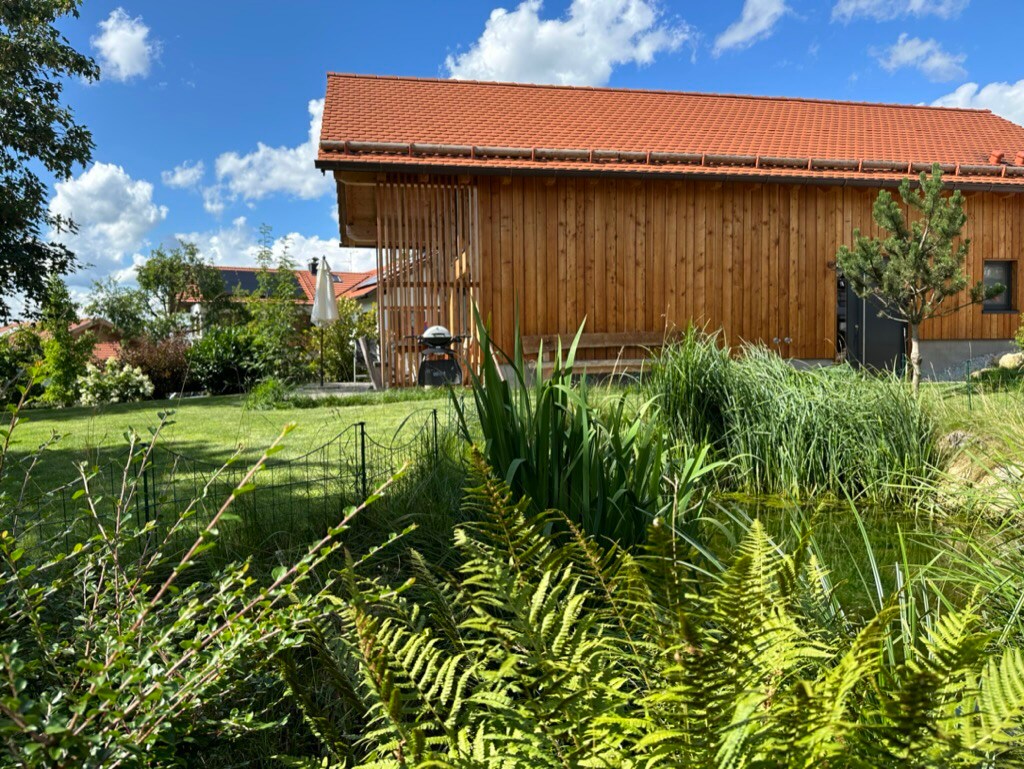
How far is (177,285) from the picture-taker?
99.7 ft

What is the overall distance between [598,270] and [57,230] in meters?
11.6

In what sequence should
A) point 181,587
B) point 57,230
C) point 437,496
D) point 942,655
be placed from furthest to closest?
point 57,230 < point 437,496 < point 181,587 < point 942,655

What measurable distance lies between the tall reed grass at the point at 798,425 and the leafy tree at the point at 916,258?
3957 mm

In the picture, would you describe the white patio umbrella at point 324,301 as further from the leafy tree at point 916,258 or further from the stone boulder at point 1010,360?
the stone boulder at point 1010,360

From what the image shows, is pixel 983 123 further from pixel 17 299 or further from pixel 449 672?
pixel 17 299

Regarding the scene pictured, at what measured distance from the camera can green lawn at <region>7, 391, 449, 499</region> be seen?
18.8 ft

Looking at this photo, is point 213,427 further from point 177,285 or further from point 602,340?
point 177,285

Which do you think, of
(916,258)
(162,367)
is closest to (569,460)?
(916,258)

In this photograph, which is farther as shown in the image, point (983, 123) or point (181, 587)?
point (983, 123)

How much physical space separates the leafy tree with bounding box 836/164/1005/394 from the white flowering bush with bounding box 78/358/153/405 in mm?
12281

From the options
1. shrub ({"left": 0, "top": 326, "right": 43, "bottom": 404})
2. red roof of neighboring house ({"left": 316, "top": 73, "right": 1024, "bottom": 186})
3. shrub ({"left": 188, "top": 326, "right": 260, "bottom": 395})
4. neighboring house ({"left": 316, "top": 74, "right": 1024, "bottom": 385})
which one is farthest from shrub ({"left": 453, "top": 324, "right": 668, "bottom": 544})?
shrub ({"left": 0, "top": 326, "right": 43, "bottom": 404})

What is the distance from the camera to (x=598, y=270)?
11711mm

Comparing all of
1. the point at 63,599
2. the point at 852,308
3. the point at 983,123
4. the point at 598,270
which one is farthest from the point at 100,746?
the point at 983,123

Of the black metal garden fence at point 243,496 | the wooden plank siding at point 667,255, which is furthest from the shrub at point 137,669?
the wooden plank siding at point 667,255
